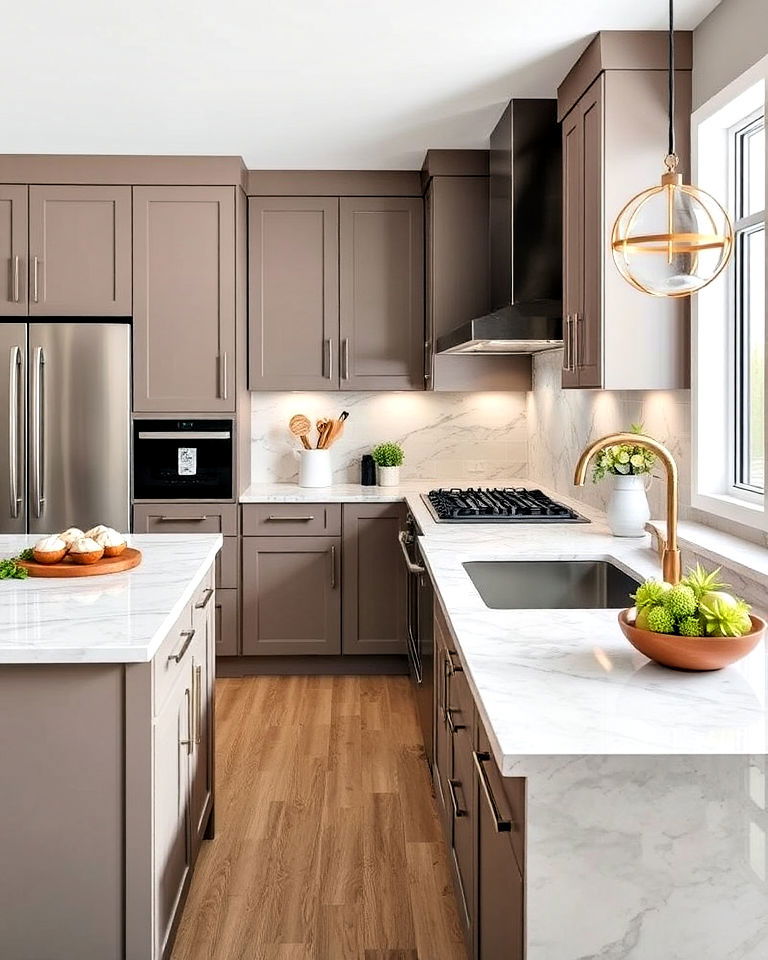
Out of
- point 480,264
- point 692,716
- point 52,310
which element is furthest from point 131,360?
point 692,716

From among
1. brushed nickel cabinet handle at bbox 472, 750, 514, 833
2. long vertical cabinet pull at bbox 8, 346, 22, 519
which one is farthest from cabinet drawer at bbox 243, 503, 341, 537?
brushed nickel cabinet handle at bbox 472, 750, 514, 833

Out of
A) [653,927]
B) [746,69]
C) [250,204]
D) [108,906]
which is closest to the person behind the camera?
[653,927]

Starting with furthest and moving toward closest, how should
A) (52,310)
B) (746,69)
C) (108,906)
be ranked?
(52,310)
(746,69)
(108,906)

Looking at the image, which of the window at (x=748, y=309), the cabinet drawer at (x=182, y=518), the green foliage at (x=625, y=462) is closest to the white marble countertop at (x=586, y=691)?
the window at (x=748, y=309)

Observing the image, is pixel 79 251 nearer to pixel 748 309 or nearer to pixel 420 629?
pixel 420 629

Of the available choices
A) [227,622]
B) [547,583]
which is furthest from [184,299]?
[547,583]

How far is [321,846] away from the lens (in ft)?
9.45

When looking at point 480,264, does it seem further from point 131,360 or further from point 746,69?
point 746,69

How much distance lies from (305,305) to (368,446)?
0.89 metres

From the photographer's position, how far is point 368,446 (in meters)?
5.38

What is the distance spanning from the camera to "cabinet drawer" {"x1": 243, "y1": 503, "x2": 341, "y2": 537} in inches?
186

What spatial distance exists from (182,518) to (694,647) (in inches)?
135

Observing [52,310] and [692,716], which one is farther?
[52,310]

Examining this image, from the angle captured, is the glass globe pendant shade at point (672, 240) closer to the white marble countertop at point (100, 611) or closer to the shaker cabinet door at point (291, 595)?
the white marble countertop at point (100, 611)
